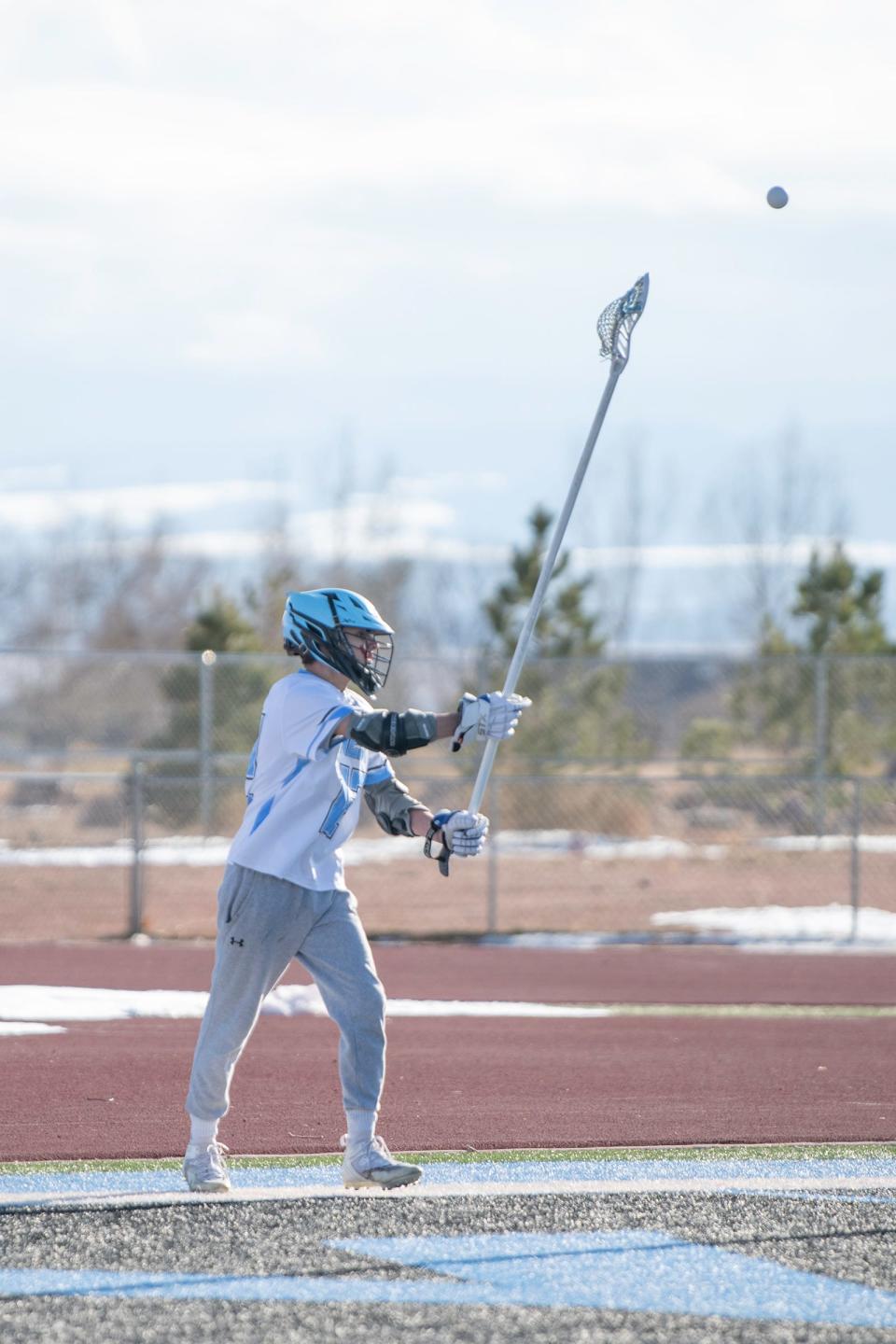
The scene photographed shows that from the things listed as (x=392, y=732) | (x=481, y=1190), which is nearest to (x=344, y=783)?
(x=392, y=732)

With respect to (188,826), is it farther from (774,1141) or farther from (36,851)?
(774,1141)

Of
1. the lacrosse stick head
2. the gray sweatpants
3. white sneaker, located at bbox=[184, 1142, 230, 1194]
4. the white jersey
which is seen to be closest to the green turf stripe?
white sneaker, located at bbox=[184, 1142, 230, 1194]

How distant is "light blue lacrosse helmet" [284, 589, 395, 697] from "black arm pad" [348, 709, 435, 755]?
1.19 feet

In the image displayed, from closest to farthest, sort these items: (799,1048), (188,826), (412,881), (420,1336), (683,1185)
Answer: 1. (420,1336)
2. (683,1185)
3. (799,1048)
4. (412,881)
5. (188,826)

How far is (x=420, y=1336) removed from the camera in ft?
15.7

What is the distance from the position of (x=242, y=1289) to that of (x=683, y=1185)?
2129mm

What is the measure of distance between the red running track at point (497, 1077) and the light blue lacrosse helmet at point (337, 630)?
2.01 metres

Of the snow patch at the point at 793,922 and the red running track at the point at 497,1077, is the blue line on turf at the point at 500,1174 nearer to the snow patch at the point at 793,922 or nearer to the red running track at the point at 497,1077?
the red running track at the point at 497,1077

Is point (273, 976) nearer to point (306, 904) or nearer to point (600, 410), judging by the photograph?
point (306, 904)

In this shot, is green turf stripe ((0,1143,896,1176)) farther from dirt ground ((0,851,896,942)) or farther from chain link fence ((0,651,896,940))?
dirt ground ((0,851,896,942))

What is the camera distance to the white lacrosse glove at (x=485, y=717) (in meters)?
6.48

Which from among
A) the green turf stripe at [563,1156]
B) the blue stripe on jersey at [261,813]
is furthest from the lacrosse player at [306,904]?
the green turf stripe at [563,1156]

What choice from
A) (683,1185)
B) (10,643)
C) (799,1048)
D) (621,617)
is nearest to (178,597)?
(10,643)

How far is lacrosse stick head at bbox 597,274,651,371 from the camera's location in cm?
768
